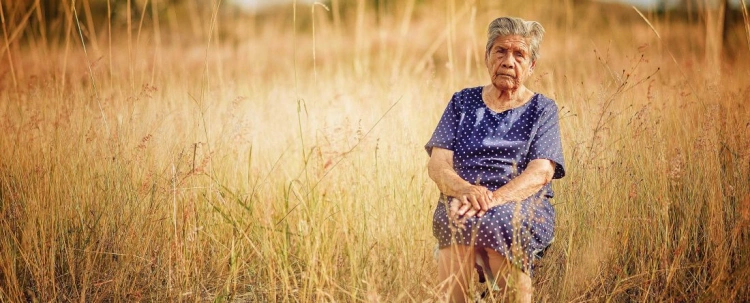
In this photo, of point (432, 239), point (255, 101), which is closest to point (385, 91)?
point (255, 101)

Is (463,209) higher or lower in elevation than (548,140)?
lower

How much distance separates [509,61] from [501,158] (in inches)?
16.4

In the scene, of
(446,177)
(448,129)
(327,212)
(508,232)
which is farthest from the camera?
(327,212)

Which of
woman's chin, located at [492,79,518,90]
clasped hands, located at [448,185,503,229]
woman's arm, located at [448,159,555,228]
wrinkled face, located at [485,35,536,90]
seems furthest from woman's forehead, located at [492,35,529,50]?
clasped hands, located at [448,185,503,229]

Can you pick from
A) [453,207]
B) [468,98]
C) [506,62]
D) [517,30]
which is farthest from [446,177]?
[517,30]

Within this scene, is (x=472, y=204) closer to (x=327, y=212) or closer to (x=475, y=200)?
(x=475, y=200)

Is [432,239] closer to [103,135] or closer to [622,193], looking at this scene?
[622,193]

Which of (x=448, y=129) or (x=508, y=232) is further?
(x=448, y=129)

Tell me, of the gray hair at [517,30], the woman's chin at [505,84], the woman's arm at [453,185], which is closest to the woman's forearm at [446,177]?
the woman's arm at [453,185]

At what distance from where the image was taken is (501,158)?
270 centimetres

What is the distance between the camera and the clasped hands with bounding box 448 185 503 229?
8.13 ft

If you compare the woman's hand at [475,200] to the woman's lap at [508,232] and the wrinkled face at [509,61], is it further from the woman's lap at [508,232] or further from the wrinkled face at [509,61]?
the wrinkled face at [509,61]

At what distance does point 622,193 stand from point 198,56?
10490mm

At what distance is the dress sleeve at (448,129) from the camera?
2814 mm
